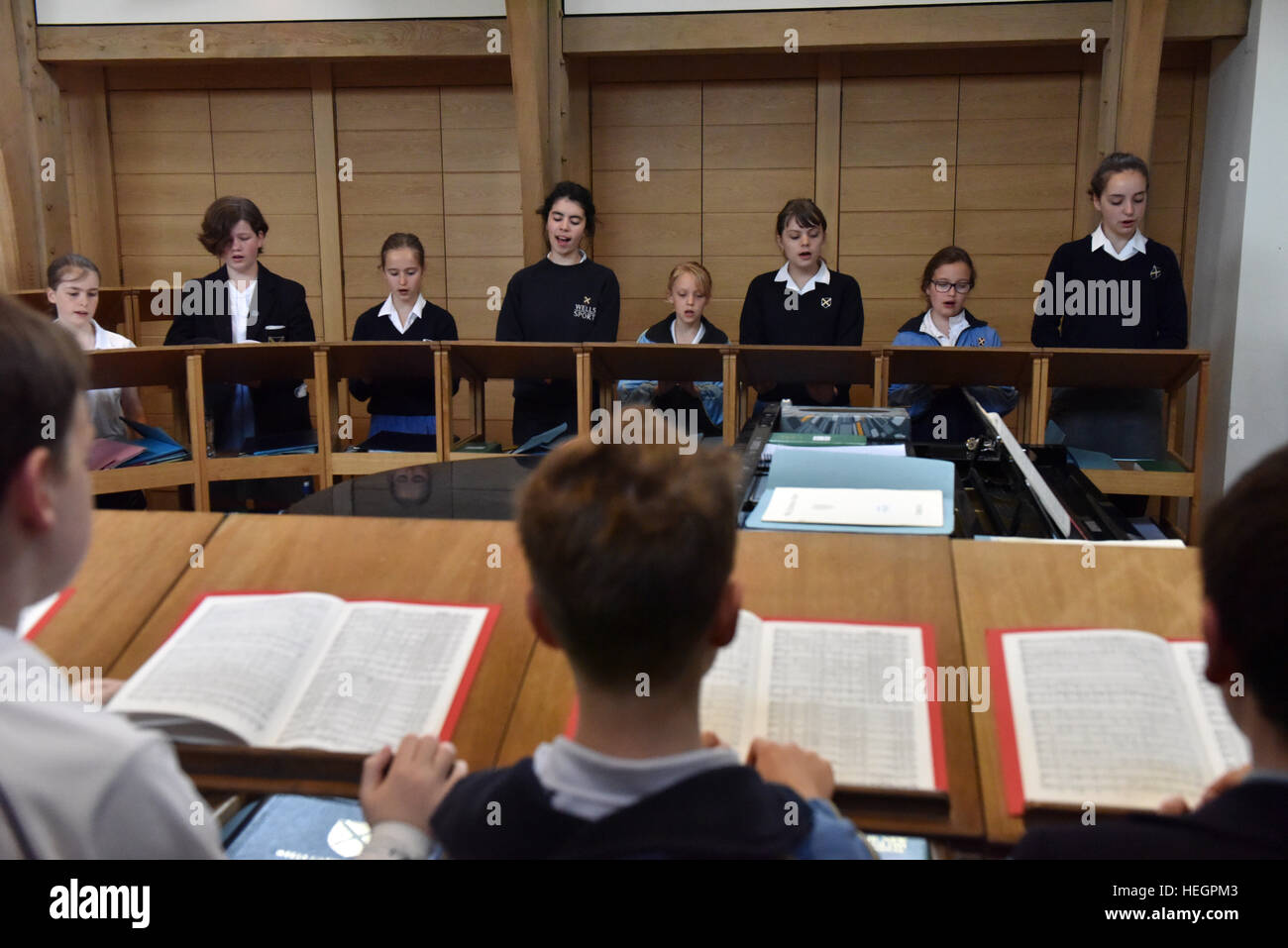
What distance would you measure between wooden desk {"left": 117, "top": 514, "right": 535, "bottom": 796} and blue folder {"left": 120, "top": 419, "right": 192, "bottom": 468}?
260 centimetres

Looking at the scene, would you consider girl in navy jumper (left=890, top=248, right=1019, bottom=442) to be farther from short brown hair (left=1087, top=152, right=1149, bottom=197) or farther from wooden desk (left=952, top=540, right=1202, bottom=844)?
wooden desk (left=952, top=540, right=1202, bottom=844)

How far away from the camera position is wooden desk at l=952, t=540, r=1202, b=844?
149cm

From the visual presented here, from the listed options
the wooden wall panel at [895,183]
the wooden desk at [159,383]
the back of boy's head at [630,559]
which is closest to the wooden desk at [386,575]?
the back of boy's head at [630,559]

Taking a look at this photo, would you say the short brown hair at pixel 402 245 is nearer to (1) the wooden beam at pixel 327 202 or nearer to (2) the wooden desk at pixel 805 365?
(2) the wooden desk at pixel 805 365

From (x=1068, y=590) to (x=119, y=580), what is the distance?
4.59ft

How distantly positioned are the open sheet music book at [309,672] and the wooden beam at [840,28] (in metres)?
4.69

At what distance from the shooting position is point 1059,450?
3.06 metres

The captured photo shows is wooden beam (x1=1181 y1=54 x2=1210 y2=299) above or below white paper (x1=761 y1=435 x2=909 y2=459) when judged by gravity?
above

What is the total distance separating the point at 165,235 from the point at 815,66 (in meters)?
3.86

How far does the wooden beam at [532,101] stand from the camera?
5.43 metres

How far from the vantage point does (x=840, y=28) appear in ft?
18.2

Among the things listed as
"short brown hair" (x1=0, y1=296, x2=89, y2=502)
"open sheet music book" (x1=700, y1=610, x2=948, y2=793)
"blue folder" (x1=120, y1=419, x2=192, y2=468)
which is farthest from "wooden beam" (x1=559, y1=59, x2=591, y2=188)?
"short brown hair" (x1=0, y1=296, x2=89, y2=502)

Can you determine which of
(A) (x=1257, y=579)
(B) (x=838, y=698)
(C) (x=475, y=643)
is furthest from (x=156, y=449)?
(A) (x=1257, y=579)
